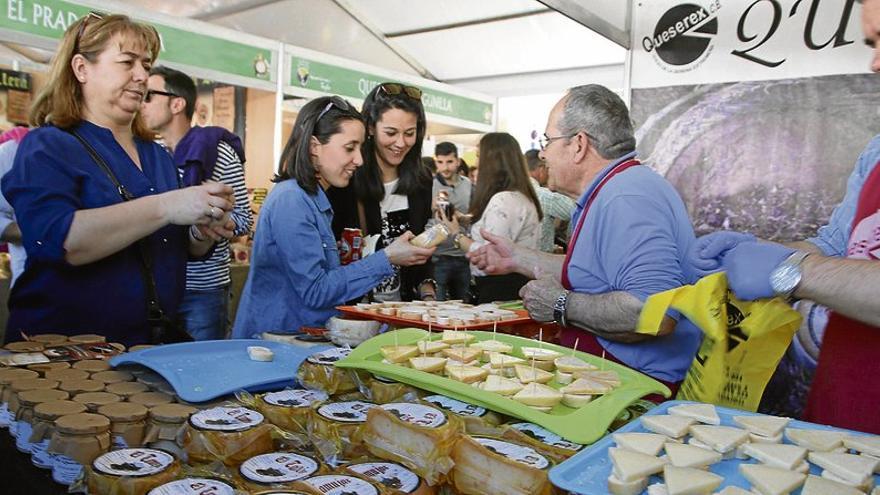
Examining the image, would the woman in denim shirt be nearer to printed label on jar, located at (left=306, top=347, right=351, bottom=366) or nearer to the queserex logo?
printed label on jar, located at (left=306, top=347, right=351, bottom=366)

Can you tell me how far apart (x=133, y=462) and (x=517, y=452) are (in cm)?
57

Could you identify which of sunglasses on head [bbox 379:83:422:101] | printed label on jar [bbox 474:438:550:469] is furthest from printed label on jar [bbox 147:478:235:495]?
sunglasses on head [bbox 379:83:422:101]

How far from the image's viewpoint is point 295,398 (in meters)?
1.25

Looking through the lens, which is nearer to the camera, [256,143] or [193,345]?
[193,345]

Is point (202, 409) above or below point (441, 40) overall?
below

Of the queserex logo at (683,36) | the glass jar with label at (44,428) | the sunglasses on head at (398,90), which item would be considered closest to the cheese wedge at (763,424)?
the glass jar with label at (44,428)

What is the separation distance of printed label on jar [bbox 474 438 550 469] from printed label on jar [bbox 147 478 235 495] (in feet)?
1.24

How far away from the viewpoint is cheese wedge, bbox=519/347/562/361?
1571 millimetres

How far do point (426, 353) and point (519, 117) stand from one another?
26.1 feet

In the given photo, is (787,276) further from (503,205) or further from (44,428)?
(503,205)

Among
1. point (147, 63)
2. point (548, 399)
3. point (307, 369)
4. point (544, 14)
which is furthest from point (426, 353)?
point (544, 14)

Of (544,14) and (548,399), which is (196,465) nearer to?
(548,399)

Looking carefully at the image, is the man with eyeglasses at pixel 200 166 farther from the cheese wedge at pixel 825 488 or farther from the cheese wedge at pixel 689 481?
the cheese wedge at pixel 825 488

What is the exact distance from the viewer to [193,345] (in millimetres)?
1647
